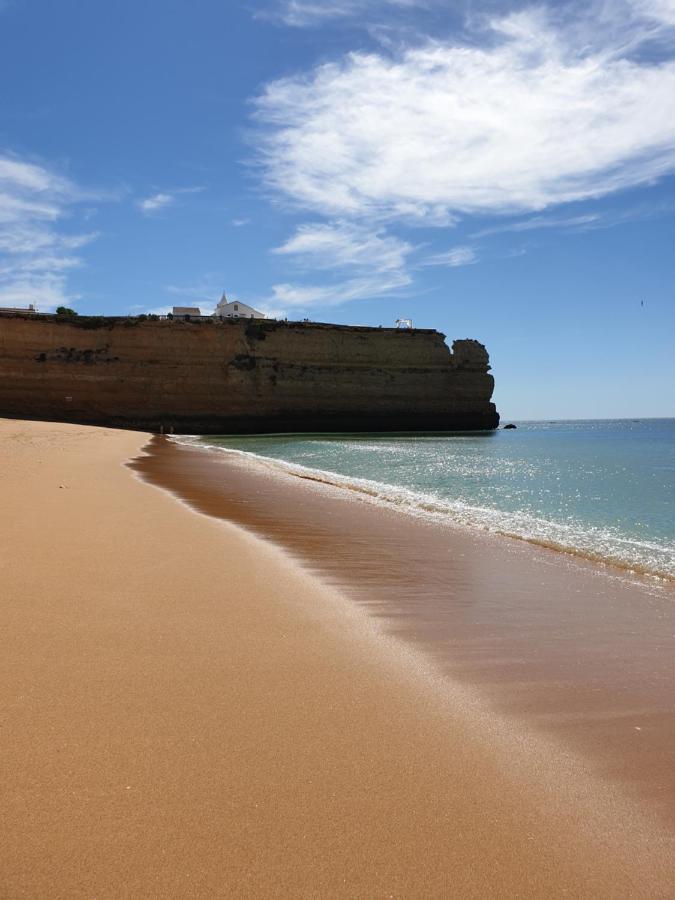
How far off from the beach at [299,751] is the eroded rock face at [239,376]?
5212 centimetres

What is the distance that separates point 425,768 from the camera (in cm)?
222

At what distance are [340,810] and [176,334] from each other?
56.4m

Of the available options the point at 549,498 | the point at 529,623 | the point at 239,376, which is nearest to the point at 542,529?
the point at 549,498

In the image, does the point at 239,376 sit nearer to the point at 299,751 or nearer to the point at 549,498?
the point at 549,498

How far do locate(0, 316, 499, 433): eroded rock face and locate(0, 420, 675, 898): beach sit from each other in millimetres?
52125

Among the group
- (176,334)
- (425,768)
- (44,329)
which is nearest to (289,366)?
(176,334)

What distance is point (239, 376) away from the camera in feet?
186

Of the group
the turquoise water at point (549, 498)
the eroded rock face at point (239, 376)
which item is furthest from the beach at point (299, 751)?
the eroded rock face at point (239, 376)

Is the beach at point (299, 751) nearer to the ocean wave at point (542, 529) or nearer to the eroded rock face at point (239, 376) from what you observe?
the ocean wave at point (542, 529)

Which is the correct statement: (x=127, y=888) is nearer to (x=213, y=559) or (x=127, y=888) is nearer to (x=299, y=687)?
(x=299, y=687)

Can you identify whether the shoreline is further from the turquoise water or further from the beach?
the turquoise water

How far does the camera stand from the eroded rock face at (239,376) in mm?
52031

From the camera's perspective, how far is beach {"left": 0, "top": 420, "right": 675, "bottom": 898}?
1701 mm

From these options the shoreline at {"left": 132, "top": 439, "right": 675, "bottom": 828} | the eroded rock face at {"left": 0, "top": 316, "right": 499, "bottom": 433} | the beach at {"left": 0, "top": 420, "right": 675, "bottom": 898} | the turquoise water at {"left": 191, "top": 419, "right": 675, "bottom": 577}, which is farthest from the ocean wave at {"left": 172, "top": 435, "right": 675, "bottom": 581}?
the eroded rock face at {"left": 0, "top": 316, "right": 499, "bottom": 433}
